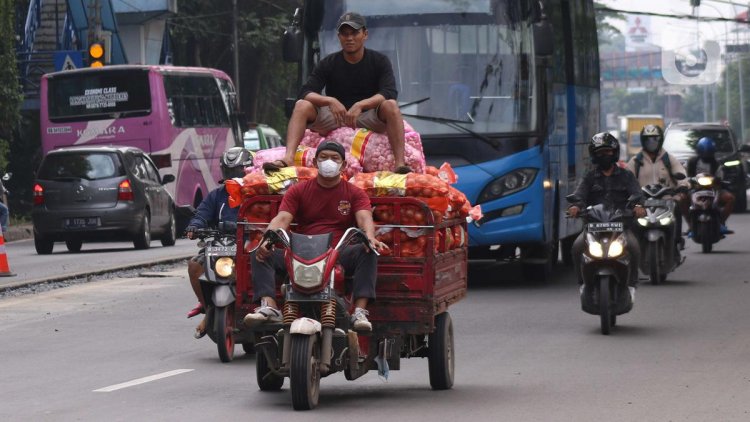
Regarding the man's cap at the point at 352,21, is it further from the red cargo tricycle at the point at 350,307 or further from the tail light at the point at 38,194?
the tail light at the point at 38,194

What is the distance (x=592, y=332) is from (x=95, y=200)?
15.0 meters

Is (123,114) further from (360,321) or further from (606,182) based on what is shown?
(360,321)

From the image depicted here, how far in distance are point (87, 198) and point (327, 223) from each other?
18.3 m

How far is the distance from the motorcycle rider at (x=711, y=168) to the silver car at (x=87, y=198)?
8897 mm

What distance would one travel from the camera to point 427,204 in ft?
32.0

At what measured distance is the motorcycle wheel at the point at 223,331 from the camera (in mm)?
11719

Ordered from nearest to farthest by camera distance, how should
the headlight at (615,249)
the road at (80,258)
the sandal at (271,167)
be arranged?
1. the sandal at (271,167)
2. the headlight at (615,249)
3. the road at (80,258)

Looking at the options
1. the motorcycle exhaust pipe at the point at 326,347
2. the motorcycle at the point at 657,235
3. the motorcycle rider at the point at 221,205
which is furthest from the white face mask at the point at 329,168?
the motorcycle at the point at 657,235

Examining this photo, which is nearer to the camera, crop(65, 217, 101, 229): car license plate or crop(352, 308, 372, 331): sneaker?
crop(352, 308, 372, 331): sneaker

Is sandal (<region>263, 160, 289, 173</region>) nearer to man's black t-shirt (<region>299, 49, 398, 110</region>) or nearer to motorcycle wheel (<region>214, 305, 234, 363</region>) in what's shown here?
man's black t-shirt (<region>299, 49, 398, 110</region>)

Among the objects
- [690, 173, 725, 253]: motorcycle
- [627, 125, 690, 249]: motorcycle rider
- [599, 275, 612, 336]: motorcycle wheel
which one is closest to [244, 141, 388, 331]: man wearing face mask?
[599, 275, 612, 336]: motorcycle wheel

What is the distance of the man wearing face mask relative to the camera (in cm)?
923

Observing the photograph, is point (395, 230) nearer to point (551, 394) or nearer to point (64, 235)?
point (551, 394)

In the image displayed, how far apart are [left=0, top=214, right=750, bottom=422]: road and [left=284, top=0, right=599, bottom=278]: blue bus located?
102cm
